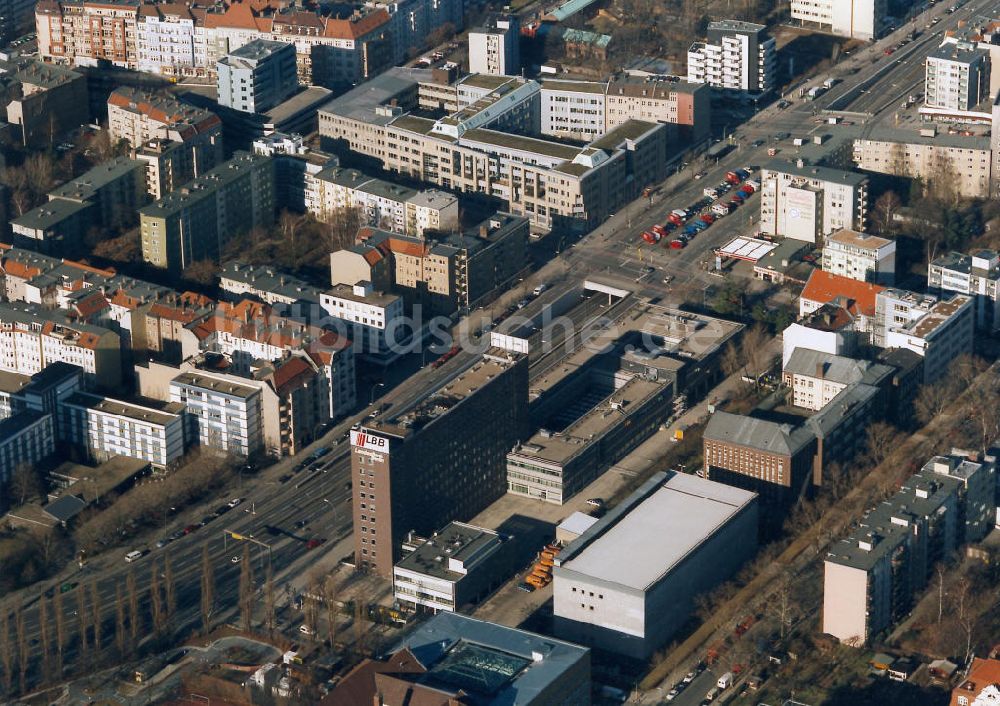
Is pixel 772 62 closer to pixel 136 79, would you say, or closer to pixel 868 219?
pixel 868 219

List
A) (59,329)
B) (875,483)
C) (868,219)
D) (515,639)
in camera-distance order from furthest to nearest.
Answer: (868,219) < (59,329) < (875,483) < (515,639)

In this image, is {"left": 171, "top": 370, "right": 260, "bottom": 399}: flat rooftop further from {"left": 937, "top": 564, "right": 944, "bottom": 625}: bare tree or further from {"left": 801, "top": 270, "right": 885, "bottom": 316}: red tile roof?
{"left": 937, "top": 564, "right": 944, "bottom": 625}: bare tree

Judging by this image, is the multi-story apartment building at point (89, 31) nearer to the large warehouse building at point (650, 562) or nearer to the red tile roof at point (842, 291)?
the red tile roof at point (842, 291)

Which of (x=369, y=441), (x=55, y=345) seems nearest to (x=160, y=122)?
(x=55, y=345)

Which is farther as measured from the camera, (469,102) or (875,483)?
(469,102)

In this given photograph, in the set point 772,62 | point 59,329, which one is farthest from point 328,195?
point 772,62

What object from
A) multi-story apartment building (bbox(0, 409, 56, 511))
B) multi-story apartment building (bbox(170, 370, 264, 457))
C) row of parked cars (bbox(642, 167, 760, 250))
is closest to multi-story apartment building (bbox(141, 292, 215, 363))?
multi-story apartment building (bbox(170, 370, 264, 457))
